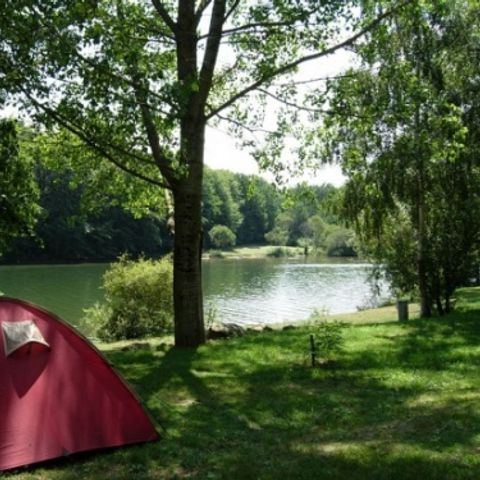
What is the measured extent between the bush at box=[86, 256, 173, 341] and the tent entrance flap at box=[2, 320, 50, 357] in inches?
563

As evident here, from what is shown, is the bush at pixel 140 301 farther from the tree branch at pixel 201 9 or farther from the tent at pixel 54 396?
the tent at pixel 54 396

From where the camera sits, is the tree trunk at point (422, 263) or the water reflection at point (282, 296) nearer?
the tree trunk at point (422, 263)

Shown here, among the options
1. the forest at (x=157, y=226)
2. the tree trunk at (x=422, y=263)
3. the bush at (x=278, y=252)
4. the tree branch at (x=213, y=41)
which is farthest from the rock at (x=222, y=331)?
the bush at (x=278, y=252)

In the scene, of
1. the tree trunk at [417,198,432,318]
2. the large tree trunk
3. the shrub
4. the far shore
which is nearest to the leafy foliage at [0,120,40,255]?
the large tree trunk

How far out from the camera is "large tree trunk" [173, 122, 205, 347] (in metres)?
11.5

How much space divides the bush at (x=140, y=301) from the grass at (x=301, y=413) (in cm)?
838

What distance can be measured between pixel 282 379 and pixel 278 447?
3023mm

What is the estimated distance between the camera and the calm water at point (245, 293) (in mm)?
31141

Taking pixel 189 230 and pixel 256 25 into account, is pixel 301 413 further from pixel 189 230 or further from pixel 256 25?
pixel 256 25

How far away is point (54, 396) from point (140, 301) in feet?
48.6

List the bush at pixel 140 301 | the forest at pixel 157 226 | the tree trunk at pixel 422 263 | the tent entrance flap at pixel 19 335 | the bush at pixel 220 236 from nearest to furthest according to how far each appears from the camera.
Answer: the tent entrance flap at pixel 19 335 < the tree trunk at pixel 422 263 < the bush at pixel 140 301 < the forest at pixel 157 226 < the bush at pixel 220 236

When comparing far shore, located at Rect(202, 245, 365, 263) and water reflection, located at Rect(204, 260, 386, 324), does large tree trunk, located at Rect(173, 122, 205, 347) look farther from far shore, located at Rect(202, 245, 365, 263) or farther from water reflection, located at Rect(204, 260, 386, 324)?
far shore, located at Rect(202, 245, 365, 263)

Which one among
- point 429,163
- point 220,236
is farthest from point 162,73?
point 220,236

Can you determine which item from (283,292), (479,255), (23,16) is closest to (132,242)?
(283,292)
